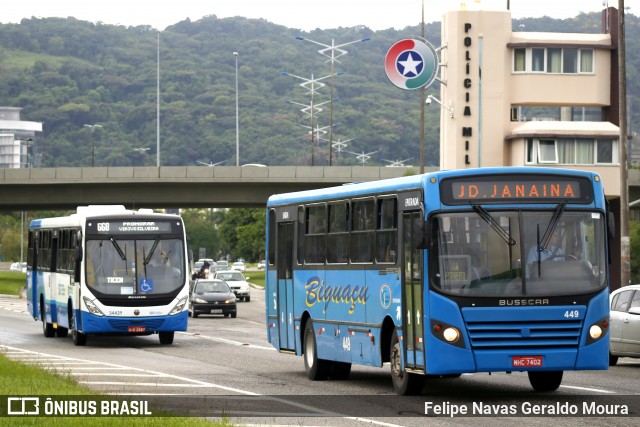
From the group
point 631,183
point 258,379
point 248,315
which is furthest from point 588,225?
point 631,183

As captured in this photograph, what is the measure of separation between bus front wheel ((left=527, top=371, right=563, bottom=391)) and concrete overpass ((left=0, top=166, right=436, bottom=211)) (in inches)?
2342

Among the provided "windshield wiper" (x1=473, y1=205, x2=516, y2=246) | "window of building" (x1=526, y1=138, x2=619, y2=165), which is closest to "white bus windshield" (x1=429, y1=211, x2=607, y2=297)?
"windshield wiper" (x1=473, y1=205, x2=516, y2=246)

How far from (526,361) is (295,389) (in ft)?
13.6

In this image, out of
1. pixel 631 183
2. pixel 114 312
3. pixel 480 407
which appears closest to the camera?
pixel 480 407

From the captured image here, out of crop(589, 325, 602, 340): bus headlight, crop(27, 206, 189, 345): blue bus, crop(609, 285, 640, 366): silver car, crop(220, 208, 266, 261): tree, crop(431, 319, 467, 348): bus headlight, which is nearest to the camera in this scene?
crop(431, 319, 467, 348): bus headlight

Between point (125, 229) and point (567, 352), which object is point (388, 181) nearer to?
point (567, 352)

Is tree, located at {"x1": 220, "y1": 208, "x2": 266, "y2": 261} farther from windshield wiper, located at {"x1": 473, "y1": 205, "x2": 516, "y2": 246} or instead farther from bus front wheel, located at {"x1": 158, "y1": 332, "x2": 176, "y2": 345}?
windshield wiper, located at {"x1": 473, "y1": 205, "x2": 516, "y2": 246}

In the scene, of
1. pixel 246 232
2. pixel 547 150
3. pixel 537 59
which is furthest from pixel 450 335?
pixel 246 232

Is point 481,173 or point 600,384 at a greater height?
point 481,173

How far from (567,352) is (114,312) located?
16.9 meters

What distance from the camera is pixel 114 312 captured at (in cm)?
3266

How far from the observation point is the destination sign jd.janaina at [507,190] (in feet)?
58.5

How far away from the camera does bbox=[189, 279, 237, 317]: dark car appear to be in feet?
176

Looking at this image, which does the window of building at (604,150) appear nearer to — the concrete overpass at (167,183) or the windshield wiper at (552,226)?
the concrete overpass at (167,183)
